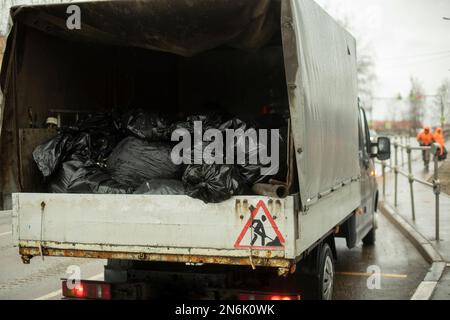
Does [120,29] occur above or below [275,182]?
above

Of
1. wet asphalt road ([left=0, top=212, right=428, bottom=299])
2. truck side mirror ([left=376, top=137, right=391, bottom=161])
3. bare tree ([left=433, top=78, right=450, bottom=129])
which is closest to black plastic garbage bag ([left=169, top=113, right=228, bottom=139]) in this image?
wet asphalt road ([left=0, top=212, right=428, bottom=299])

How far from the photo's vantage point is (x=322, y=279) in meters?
4.81

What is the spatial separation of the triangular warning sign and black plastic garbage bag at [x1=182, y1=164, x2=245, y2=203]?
0.25m

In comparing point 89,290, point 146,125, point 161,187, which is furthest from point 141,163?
point 89,290

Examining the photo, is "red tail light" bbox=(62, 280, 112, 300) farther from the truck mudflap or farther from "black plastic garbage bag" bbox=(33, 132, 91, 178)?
"black plastic garbage bag" bbox=(33, 132, 91, 178)

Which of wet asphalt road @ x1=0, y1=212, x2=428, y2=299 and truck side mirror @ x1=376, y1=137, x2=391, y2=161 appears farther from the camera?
truck side mirror @ x1=376, y1=137, x2=391, y2=161

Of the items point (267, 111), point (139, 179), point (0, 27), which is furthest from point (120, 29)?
point (0, 27)

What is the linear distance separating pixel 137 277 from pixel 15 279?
331 centimetres

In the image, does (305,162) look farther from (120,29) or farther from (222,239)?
(120,29)

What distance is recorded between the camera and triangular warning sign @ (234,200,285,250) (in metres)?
3.81

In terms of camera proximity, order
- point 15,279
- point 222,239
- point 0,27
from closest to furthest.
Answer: point 222,239, point 15,279, point 0,27

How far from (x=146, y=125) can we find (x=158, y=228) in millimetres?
1366

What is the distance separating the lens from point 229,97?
7.79 metres

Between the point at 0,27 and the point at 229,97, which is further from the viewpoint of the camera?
the point at 0,27
